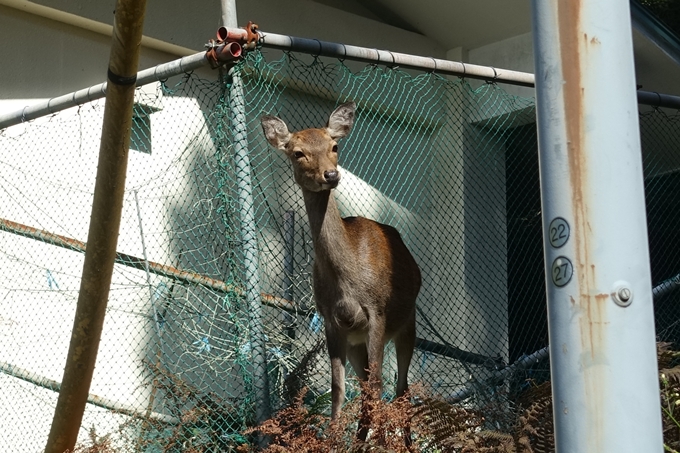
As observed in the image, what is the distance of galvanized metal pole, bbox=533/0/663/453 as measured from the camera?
2.45 metres

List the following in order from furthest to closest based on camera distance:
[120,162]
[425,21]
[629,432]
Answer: [425,21]
[120,162]
[629,432]

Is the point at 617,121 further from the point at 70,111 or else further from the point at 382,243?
the point at 70,111

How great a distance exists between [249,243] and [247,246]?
0.02 meters

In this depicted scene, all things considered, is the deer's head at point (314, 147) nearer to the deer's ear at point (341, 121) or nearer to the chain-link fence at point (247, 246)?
the deer's ear at point (341, 121)

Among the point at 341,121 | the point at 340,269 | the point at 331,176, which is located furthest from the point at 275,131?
the point at 340,269

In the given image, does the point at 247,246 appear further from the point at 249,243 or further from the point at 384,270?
the point at 384,270

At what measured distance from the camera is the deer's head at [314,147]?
22.0 feet

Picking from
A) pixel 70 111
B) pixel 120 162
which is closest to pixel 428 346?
pixel 70 111

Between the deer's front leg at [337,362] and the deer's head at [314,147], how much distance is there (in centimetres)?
100

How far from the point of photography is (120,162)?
427 centimetres

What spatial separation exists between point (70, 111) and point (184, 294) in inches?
80.4

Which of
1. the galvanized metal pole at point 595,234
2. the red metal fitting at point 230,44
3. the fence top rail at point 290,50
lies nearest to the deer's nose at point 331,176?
the fence top rail at point 290,50

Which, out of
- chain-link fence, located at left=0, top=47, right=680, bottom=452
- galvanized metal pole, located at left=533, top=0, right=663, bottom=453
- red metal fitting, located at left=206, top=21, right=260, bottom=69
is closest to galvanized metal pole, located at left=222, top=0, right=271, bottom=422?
chain-link fence, located at left=0, top=47, right=680, bottom=452

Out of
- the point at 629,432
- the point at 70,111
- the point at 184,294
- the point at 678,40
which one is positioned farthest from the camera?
the point at 678,40
